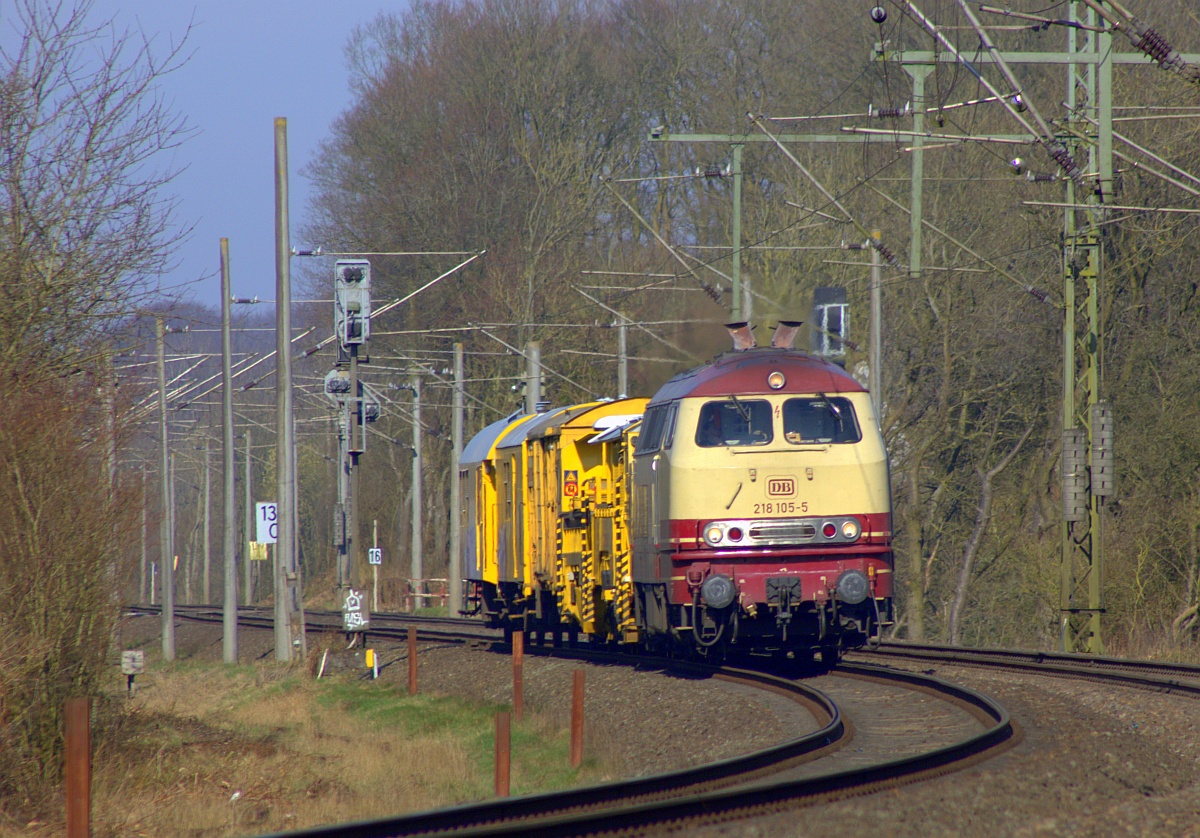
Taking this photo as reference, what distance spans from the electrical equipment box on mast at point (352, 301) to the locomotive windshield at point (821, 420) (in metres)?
10.6

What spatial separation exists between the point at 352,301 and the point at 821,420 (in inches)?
441

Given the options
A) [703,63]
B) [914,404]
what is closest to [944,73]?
[914,404]

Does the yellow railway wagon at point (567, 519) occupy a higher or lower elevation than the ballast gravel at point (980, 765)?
higher

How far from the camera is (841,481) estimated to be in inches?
598

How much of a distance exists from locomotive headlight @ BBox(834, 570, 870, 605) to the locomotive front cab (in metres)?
0.01

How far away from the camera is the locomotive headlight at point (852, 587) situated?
48.3 ft

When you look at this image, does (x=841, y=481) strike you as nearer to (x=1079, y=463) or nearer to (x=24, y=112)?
(x=1079, y=463)

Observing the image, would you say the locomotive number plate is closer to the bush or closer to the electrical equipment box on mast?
the bush

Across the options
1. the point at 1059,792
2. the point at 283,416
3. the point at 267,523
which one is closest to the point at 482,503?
the point at 283,416

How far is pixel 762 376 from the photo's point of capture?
15.6 metres

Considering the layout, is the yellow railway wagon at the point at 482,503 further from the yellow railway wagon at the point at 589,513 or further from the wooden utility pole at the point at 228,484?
the wooden utility pole at the point at 228,484

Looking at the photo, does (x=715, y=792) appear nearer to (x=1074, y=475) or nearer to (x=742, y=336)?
(x=742, y=336)

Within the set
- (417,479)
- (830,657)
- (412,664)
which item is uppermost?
(417,479)

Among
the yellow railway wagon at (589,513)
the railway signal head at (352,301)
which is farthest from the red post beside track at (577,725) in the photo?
the railway signal head at (352,301)
